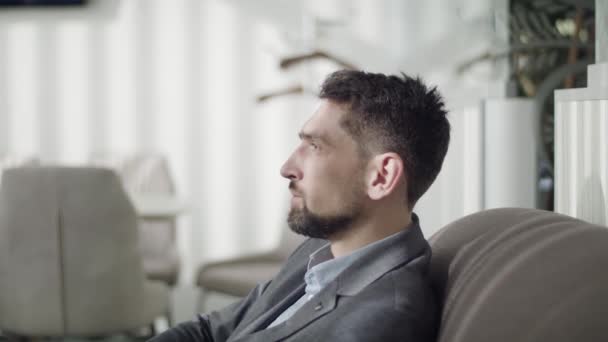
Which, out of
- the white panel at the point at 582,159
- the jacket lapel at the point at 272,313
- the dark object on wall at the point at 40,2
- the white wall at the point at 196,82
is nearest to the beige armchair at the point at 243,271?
the white wall at the point at 196,82

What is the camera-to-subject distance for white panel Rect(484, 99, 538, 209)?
1.65 metres

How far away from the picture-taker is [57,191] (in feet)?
8.32

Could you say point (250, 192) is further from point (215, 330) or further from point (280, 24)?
point (215, 330)

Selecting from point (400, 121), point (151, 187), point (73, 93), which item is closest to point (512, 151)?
point (400, 121)

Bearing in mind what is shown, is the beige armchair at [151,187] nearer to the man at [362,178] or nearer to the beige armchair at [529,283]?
the man at [362,178]

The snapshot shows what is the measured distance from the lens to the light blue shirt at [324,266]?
114 centimetres

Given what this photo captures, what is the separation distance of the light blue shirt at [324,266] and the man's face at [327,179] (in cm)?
5

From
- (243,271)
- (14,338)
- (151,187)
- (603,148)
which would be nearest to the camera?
(603,148)

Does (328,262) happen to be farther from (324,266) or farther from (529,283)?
(529,283)

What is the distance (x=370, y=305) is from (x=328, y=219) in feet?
0.70

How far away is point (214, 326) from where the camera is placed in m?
1.52

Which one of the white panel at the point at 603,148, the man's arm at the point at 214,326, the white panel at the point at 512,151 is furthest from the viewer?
the white panel at the point at 512,151

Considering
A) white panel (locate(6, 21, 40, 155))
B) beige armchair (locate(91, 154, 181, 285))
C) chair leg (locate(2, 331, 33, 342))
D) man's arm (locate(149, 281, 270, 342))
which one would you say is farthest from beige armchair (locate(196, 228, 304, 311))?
white panel (locate(6, 21, 40, 155))

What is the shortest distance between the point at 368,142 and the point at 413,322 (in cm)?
30
